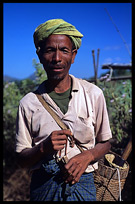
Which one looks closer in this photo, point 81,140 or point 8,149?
point 81,140

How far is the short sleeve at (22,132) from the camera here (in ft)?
5.41

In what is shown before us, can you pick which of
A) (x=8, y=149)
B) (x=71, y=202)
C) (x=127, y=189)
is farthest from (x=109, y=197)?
(x=8, y=149)

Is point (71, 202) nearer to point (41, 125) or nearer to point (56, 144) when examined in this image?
point (56, 144)

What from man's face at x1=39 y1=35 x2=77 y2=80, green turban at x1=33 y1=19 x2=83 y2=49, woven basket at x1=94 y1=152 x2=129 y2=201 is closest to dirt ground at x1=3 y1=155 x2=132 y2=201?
woven basket at x1=94 y1=152 x2=129 y2=201

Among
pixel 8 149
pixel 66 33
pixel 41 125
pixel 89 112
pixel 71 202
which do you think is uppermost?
pixel 66 33

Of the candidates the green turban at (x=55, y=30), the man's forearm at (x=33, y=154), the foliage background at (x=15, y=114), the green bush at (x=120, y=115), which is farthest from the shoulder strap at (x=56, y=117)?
the green bush at (x=120, y=115)

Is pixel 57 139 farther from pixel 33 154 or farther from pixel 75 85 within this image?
pixel 75 85

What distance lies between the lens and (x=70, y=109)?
166cm

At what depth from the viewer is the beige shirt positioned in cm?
161

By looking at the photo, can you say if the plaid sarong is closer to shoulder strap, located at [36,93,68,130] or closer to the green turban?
shoulder strap, located at [36,93,68,130]

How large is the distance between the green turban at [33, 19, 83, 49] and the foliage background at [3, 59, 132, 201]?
1.82 metres

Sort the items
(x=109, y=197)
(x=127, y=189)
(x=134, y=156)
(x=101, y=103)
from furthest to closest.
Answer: (x=127, y=189) → (x=134, y=156) → (x=109, y=197) → (x=101, y=103)

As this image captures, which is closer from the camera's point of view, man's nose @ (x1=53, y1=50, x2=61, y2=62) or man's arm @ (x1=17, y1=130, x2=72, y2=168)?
man's arm @ (x1=17, y1=130, x2=72, y2=168)

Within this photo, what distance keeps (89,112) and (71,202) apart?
2.42ft
